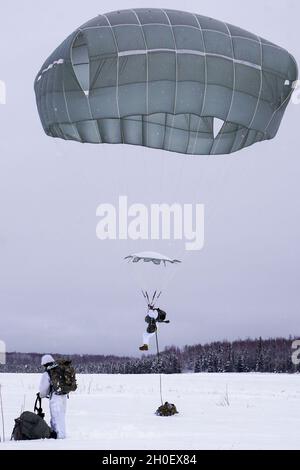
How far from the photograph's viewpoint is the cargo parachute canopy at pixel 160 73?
45.8 ft

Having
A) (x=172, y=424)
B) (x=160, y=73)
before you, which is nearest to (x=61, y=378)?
A: (x=172, y=424)

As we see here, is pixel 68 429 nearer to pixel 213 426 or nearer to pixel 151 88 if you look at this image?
pixel 213 426

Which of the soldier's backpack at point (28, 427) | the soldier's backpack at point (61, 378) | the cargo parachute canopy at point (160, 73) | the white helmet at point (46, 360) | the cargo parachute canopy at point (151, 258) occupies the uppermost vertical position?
the cargo parachute canopy at point (160, 73)

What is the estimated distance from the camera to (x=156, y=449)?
25.9 feet

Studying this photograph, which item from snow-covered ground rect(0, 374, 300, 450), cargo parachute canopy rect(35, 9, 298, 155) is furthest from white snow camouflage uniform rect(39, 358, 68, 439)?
cargo parachute canopy rect(35, 9, 298, 155)

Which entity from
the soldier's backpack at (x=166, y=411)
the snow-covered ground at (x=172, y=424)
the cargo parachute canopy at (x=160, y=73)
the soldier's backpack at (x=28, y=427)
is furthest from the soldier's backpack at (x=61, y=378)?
the cargo parachute canopy at (x=160, y=73)

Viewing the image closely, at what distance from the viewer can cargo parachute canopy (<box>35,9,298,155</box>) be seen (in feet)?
45.8

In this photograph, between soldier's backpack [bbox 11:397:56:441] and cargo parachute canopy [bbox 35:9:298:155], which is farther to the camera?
cargo parachute canopy [bbox 35:9:298:155]

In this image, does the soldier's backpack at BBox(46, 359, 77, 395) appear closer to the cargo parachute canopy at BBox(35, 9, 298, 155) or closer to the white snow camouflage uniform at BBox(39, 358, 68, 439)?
the white snow camouflage uniform at BBox(39, 358, 68, 439)


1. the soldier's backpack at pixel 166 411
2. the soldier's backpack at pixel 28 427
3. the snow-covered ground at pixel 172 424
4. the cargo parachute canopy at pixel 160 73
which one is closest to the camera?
the snow-covered ground at pixel 172 424

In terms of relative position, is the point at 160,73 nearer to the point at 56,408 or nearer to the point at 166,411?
the point at 166,411

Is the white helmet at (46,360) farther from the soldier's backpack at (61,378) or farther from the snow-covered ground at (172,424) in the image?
the snow-covered ground at (172,424)

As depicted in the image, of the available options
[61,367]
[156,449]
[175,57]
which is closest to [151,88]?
[175,57]

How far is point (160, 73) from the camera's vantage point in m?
14.1
